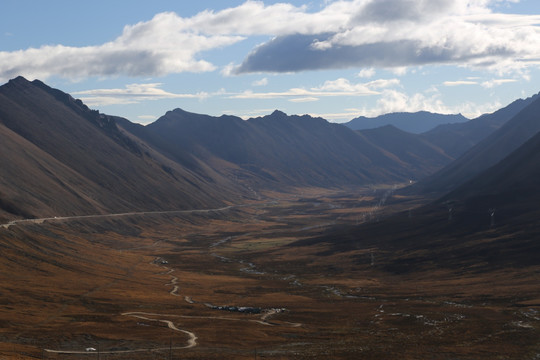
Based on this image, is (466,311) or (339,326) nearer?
(339,326)

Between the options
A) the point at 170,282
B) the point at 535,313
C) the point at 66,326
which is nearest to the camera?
the point at 66,326

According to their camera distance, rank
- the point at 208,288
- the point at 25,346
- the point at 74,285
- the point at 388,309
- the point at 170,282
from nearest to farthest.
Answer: the point at 25,346, the point at 388,309, the point at 74,285, the point at 208,288, the point at 170,282

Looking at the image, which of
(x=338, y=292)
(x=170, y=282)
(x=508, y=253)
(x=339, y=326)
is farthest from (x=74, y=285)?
(x=508, y=253)

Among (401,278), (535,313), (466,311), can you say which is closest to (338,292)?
(401,278)

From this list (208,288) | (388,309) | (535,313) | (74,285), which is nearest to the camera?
(535,313)

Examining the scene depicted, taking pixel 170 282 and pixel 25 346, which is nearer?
pixel 25 346

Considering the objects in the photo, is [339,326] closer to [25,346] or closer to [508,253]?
[25,346]

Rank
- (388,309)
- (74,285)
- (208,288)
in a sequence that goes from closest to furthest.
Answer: (388,309)
(74,285)
(208,288)

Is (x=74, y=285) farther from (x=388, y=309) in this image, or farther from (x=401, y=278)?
(x=401, y=278)
